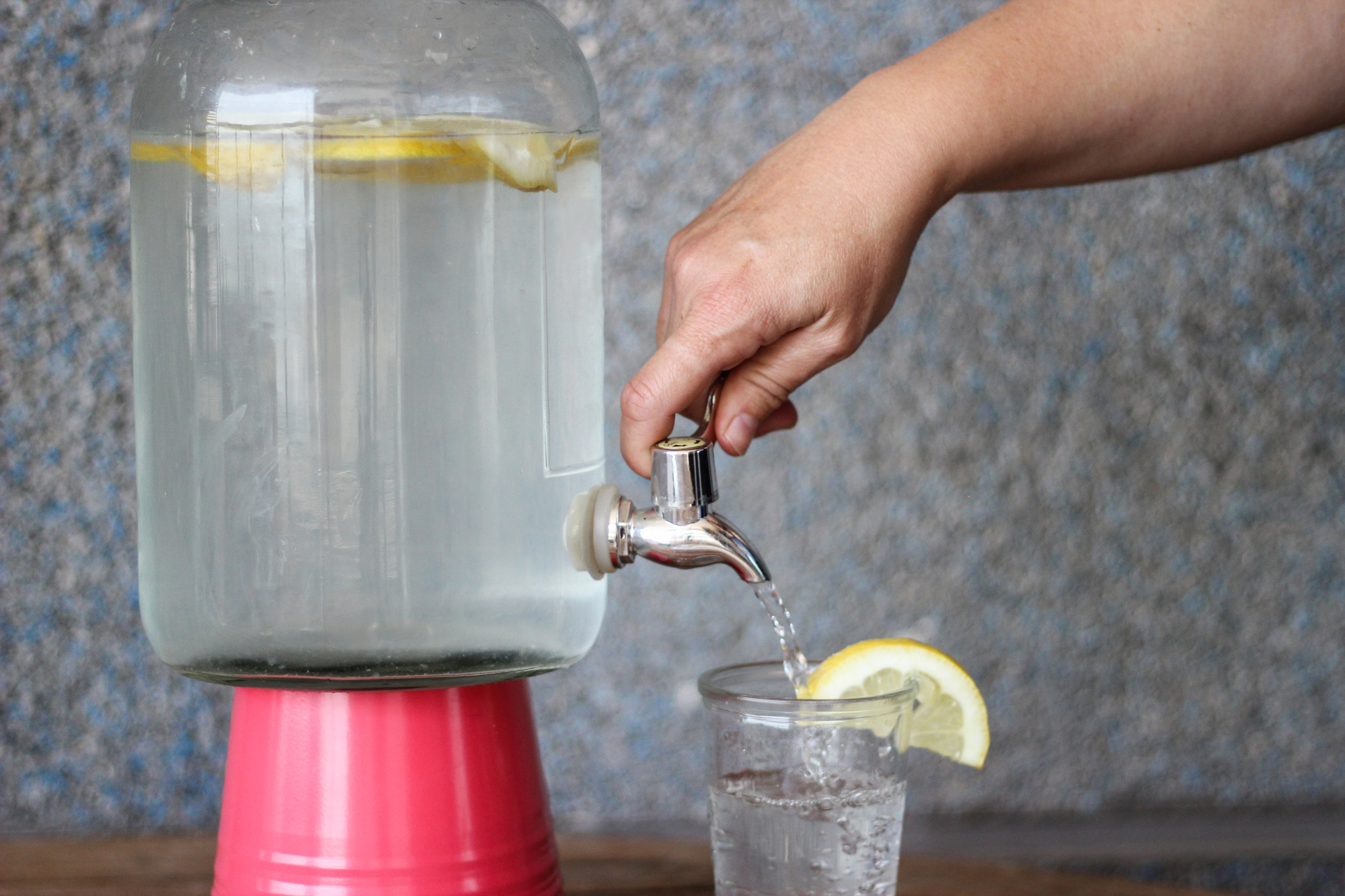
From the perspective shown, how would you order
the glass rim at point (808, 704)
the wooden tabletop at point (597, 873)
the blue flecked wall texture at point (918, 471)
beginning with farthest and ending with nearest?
the blue flecked wall texture at point (918, 471) < the wooden tabletop at point (597, 873) < the glass rim at point (808, 704)

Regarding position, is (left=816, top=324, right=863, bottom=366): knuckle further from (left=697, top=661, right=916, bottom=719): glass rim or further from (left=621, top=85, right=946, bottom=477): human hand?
(left=697, top=661, right=916, bottom=719): glass rim

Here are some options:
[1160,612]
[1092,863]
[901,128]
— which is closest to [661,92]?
[901,128]

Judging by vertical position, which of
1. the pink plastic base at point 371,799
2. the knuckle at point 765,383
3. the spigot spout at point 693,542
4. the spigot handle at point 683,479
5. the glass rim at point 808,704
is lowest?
the pink plastic base at point 371,799

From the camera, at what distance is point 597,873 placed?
0.80 meters

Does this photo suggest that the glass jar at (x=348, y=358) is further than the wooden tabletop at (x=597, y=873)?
No

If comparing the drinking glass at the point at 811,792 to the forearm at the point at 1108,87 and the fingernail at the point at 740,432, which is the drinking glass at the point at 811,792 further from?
the forearm at the point at 1108,87

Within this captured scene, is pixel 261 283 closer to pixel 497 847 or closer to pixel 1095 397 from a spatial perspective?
pixel 497 847

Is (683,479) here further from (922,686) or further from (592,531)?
(922,686)

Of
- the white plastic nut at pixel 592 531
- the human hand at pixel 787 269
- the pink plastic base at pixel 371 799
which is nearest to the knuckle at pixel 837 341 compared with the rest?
the human hand at pixel 787 269

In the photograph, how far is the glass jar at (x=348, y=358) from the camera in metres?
0.53

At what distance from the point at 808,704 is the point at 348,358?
24 centimetres

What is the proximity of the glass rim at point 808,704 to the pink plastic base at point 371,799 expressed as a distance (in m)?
0.11

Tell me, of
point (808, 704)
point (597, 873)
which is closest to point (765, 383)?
point (808, 704)

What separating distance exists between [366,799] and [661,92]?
56 cm
